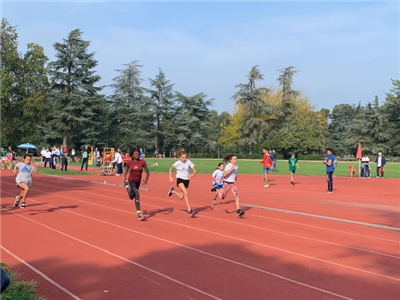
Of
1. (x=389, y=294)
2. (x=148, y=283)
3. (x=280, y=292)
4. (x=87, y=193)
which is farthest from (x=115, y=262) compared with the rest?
(x=87, y=193)

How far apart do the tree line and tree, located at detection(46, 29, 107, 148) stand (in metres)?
0.15

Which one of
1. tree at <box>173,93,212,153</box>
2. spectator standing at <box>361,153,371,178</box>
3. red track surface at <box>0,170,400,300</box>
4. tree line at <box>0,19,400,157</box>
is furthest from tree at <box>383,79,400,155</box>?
red track surface at <box>0,170,400,300</box>

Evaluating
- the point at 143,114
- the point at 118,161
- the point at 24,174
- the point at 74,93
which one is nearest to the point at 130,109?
the point at 143,114

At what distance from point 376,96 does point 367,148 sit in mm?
13321

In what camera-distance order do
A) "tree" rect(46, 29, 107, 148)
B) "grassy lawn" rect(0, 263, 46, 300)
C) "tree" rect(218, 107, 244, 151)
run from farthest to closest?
1. "tree" rect(218, 107, 244, 151)
2. "tree" rect(46, 29, 107, 148)
3. "grassy lawn" rect(0, 263, 46, 300)

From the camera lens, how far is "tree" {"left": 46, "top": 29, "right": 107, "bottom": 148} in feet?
205

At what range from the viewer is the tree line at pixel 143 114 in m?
53.1

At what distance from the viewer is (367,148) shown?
7456cm

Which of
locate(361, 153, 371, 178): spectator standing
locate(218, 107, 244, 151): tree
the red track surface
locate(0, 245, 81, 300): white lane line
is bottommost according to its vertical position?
locate(0, 245, 81, 300): white lane line

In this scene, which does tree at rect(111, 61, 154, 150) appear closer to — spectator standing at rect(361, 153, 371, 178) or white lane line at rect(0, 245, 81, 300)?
spectator standing at rect(361, 153, 371, 178)

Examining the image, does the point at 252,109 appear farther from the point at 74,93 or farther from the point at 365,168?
the point at 365,168

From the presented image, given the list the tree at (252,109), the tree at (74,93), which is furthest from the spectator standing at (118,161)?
the tree at (252,109)

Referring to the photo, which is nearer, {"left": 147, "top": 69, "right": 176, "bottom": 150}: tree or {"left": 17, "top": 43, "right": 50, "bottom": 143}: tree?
{"left": 17, "top": 43, "right": 50, "bottom": 143}: tree

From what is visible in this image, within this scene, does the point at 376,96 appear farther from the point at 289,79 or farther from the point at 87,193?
the point at 87,193
